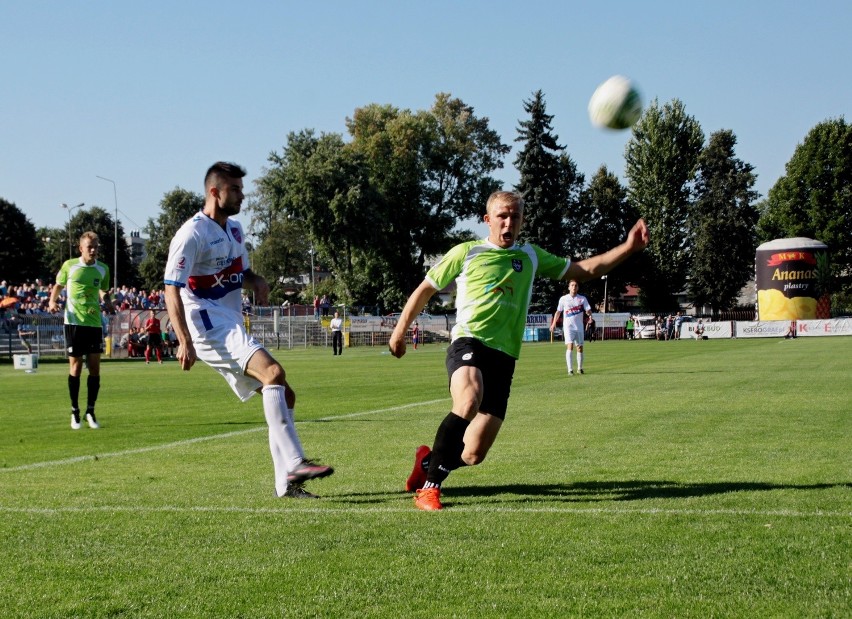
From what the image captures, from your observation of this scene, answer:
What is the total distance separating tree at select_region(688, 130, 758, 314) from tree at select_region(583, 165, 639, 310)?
604cm

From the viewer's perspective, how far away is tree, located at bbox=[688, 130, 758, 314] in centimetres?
9456

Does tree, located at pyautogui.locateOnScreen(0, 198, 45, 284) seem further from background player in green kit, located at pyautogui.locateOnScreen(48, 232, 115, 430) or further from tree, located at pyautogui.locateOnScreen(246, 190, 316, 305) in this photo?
background player in green kit, located at pyautogui.locateOnScreen(48, 232, 115, 430)

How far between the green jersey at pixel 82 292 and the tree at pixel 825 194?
80.8 meters

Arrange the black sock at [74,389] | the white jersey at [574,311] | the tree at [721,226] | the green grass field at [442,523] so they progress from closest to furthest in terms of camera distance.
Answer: the green grass field at [442,523] → the black sock at [74,389] → the white jersey at [574,311] → the tree at [721,226]

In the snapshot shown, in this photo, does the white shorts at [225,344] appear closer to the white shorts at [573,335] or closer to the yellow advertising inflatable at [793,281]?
the white shorts at [573,335]

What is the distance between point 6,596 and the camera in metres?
4.30

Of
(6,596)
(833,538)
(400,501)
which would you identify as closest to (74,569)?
(6,596)

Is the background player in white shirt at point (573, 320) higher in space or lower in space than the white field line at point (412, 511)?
higher

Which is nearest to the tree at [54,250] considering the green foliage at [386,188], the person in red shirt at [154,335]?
the green foliage at [386,188]

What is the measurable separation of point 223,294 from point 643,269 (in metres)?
91.4

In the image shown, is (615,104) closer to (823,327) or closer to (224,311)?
(224,311)

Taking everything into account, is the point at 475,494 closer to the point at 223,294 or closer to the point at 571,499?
the point at 571,499

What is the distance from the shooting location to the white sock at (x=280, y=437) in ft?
22.3

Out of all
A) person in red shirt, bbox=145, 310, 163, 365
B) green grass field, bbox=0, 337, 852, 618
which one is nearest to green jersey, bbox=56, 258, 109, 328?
green grass field, bbox=0, 337, 852, 618
